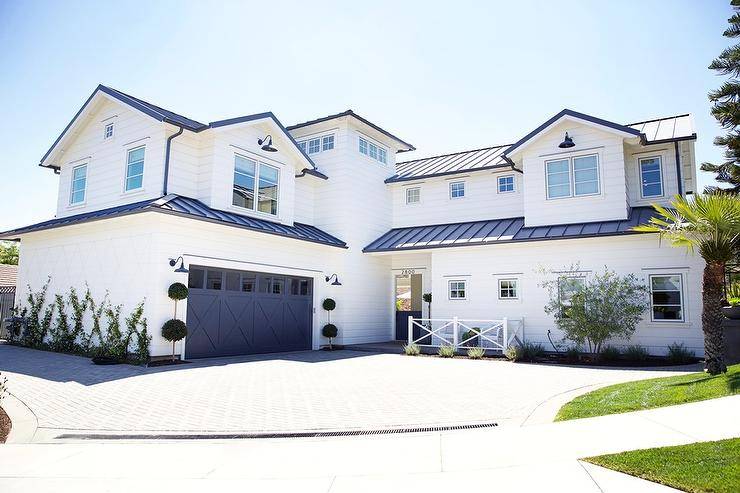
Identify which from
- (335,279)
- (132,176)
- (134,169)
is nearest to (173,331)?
(132,176)

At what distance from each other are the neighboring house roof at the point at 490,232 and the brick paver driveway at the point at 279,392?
468 centimetres

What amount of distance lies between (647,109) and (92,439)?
20.2 meters

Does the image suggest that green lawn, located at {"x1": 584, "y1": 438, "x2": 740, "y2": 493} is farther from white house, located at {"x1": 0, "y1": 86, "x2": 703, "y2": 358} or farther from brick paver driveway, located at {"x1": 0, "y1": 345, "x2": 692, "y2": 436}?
white house, located at {"x1": 0, "y1": 86, "x2": 703, "y2": 358}

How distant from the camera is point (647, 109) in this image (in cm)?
1841

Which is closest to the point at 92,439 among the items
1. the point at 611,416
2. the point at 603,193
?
the point at 611,416

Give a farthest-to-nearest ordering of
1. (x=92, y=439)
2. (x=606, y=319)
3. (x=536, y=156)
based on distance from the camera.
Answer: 1. (x=536, y=156)
2. (x=606, y=319)
3. (x=92, y=439)

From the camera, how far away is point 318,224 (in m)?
20.0

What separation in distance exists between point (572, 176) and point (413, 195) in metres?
7.12

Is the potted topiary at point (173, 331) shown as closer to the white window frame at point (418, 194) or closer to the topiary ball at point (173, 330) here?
the topiary ball at point (173, 330)

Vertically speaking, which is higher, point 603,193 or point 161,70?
point 161,70

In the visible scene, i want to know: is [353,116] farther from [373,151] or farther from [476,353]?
[476,353]

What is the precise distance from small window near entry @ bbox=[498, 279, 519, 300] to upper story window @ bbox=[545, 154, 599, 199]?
3.29 meters

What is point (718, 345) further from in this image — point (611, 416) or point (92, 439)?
point (92, 439)

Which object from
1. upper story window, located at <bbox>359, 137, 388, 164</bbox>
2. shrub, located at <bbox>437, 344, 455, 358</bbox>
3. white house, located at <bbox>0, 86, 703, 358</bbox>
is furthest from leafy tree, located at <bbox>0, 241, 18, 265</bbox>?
shrub, located at <bbox>437, 344, 455, 358</bbox>
